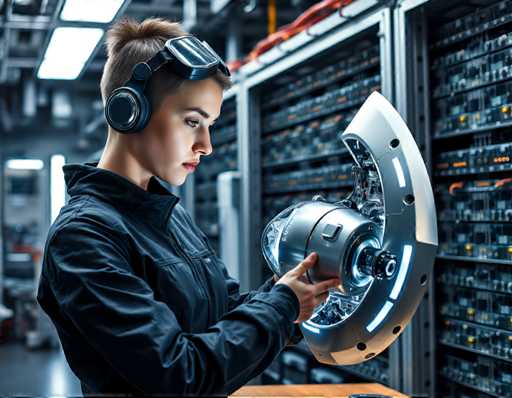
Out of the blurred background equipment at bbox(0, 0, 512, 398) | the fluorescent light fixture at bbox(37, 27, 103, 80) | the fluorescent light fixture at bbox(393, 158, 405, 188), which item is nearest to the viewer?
the fluorescent light fixture at bbox(393, 158, 405, 188)

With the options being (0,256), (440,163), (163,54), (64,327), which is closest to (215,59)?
(163,54)

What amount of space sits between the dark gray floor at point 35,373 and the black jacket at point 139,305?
427 centimetres

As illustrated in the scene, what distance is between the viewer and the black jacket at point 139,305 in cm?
116

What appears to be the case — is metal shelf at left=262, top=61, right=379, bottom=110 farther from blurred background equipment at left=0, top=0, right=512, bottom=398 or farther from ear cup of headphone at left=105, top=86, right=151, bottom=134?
ear cup of headphone at left=105, top=86, right=151, bottom=134

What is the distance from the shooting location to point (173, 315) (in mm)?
1239

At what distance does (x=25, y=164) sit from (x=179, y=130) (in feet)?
31.1

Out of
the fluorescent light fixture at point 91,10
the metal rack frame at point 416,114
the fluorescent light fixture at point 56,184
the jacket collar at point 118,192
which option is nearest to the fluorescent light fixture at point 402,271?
the jacket collar at point 118,192

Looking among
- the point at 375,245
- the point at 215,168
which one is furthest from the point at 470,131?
the point at 215,168

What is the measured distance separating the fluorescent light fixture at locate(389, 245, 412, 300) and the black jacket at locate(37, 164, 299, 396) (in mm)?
238

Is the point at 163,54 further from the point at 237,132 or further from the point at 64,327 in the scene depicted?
the point at 237,132

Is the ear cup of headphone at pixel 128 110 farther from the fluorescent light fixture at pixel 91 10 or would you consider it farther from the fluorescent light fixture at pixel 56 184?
the fluorescent light fixture at pixel 56 184

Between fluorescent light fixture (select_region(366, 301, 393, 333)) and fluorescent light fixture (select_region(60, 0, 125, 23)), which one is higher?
fluorescent light fixture (select_region(60, 0, 125, 23))

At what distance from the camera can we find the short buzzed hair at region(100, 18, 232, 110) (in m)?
1.38

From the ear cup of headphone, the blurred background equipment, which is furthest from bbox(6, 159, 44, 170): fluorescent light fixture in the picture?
the ear cup of headphone
